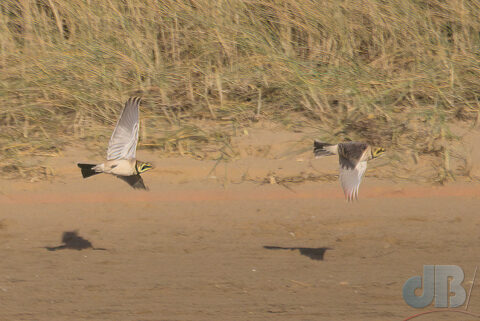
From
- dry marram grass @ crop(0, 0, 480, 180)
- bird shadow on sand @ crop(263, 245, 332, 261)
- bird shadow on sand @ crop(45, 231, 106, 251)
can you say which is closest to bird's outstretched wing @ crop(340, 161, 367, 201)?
bird shadow on sand @ crop(263, 245, 332, 261)

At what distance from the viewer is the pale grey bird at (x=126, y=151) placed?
3.98 m

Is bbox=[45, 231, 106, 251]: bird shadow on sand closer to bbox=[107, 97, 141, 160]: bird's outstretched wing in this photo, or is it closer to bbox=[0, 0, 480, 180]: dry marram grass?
bbox=[107, 97, 141, 160]: bird's outstretched wing

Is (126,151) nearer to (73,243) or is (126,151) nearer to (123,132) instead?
(123,132)

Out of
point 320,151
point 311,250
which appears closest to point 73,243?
point 311,250

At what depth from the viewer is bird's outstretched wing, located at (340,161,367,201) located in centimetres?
377

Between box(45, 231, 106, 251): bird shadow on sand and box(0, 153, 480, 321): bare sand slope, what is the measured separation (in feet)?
0.13

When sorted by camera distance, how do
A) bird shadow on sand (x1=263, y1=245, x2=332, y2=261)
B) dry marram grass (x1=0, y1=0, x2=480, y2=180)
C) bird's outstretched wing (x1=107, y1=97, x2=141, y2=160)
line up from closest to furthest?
bird's outstretched wing (x1=107, y1=97, x2=141, y2=160)
bird shadow on sand (x1=263, y1=245, x2=332, y2=261)
dry marram grass (x1=0, y1=0, x2=480, y2=180)

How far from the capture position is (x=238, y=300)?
12.4 feet

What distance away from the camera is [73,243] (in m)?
4.53

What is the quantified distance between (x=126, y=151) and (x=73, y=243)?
0.81m

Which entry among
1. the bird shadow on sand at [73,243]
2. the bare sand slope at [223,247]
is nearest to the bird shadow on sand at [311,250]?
the bare sand slope at [223,247]

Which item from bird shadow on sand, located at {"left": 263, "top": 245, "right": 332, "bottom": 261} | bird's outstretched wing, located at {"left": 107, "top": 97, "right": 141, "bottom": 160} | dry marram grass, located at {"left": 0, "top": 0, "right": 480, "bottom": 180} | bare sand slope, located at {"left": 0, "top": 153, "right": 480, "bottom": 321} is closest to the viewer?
bare sand slope, located at {"left": 0, "top": 153, "right": 480, "bottom": 321}

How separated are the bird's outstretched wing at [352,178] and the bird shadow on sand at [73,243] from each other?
1.45m

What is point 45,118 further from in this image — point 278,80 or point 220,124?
point 278,80
